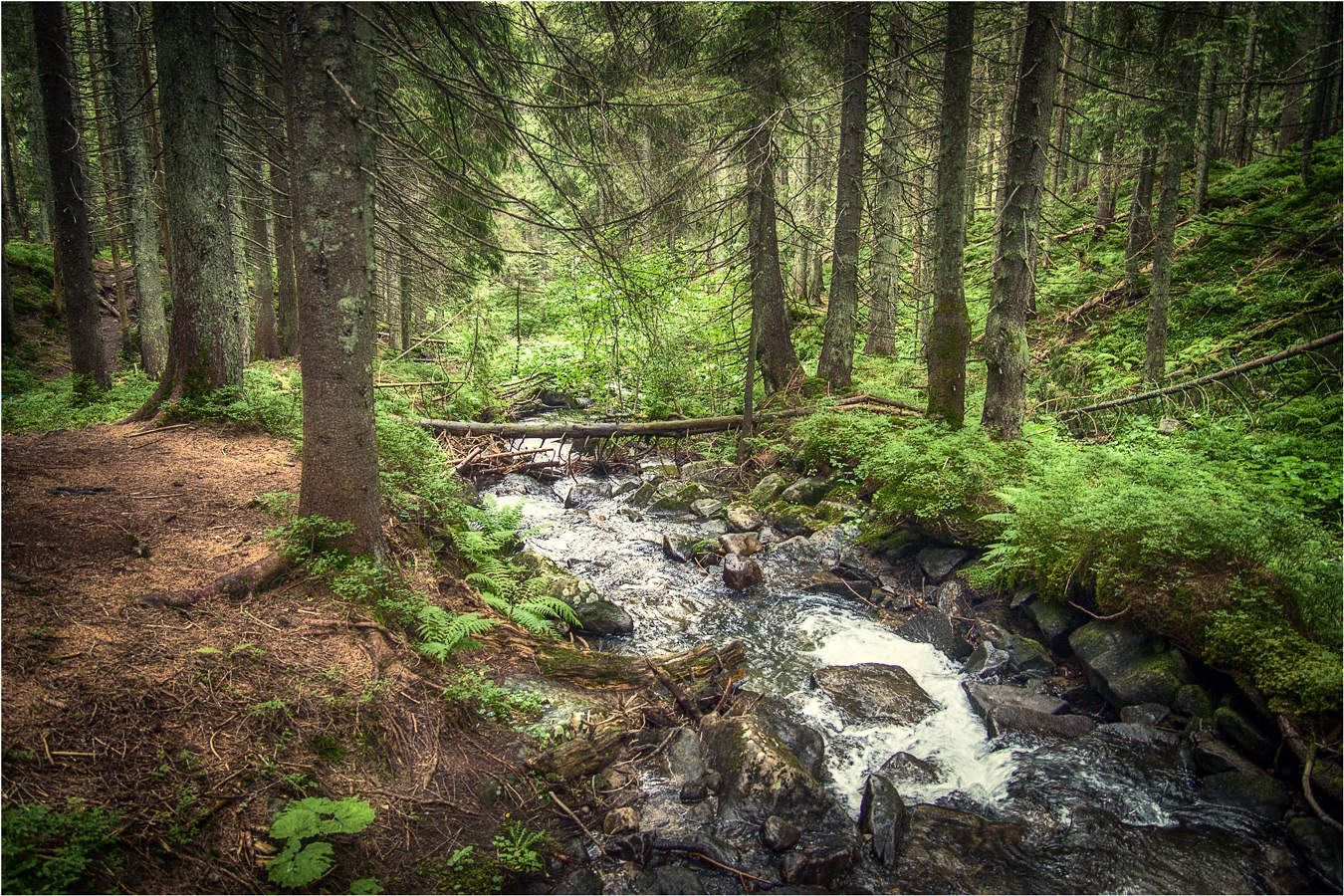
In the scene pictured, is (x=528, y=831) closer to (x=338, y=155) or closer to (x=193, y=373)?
(x=338, y=155)

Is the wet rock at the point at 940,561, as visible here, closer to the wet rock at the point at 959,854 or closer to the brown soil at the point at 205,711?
the wet rock at the point at 959,854

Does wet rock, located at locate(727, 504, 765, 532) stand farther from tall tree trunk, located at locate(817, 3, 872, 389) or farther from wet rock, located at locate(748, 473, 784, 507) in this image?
tall tree trunk, located at locate(817, 3, 872, 389)

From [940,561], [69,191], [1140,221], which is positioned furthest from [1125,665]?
[69,191]

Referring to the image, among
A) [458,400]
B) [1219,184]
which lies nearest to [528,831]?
[458,400]

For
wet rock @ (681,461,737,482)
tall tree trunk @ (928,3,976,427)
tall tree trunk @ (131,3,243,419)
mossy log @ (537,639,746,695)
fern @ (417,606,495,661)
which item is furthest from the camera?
wet rock @ (681,461,737,482)

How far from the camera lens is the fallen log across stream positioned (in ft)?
40.8

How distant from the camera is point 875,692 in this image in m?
6.36

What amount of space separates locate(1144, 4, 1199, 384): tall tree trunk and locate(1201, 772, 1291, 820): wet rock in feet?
29.7

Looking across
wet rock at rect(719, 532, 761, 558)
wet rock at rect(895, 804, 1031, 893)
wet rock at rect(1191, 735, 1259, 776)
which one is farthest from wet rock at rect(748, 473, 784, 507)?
wet rock at rect(1191, 735, 1259, 776)

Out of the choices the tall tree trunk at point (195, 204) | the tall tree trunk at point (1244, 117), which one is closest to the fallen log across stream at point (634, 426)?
the tall tree trunk at point (195, 204)

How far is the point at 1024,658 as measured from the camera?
648cm

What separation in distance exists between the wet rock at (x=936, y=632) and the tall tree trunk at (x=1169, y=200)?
7770 millimetres

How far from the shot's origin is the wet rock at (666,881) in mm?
3951

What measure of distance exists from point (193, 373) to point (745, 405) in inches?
342
